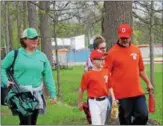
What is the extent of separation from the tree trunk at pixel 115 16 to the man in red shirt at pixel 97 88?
2261 millimetres

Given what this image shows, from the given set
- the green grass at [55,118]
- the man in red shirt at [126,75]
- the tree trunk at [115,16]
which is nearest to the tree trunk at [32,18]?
the green grass at [55,118]

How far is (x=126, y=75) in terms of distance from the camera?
7211 millimetres

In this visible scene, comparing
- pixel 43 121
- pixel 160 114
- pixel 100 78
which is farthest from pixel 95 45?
pixel 160 114

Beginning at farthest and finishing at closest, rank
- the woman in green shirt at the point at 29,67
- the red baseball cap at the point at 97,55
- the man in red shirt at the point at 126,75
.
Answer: the red baseball cap at the point at 97,55 < the man in red shirt at the point at 126,75 < the woman in green shirt at the point at 29,67

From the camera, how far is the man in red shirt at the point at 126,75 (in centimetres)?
723

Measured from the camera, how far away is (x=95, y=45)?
7.80 m

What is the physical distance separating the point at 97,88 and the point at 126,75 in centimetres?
47

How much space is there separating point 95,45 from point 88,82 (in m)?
0.78

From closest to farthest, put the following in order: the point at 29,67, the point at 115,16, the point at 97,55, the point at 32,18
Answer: the point at 29,67 < the point at 97,55 < the point at 115,16 < the point at 32,18

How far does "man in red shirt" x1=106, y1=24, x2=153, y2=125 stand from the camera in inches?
285

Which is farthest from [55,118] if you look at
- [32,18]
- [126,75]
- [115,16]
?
[32,18]

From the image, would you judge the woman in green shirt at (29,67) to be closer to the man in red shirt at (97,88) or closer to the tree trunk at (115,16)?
the man in red shirt at (97,88)

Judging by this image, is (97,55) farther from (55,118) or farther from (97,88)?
(55,118)

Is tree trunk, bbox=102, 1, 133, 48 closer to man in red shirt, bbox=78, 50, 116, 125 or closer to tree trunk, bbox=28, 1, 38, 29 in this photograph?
man in red shirt, bbox=78, 50, 116, 125
